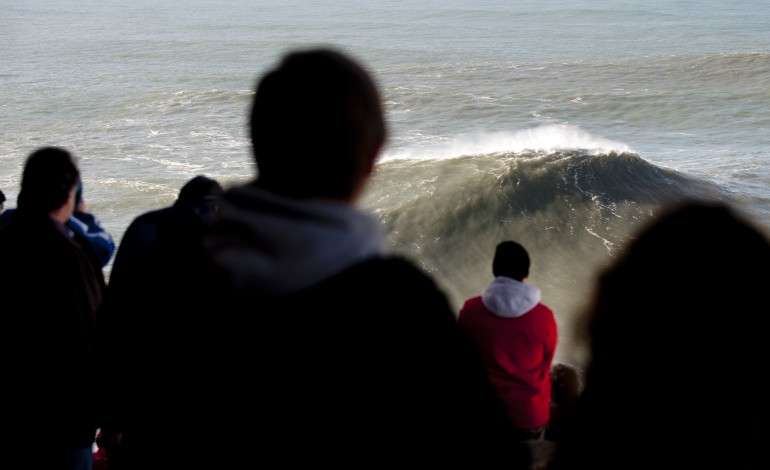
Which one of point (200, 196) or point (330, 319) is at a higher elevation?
point (330, 319)

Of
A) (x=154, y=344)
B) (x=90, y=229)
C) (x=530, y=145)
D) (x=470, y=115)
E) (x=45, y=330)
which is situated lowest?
(x=470, y=115)

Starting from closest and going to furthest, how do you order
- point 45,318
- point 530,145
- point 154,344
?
point 154,344 < point 45,318 < point 530,145

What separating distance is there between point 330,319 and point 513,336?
2.16m

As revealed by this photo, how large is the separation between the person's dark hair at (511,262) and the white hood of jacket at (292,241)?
6.98 ft

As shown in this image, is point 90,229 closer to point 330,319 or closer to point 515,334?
point 515,334

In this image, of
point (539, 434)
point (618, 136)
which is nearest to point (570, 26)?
point (618, 136)

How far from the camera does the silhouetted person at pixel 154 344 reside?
1.24 metres

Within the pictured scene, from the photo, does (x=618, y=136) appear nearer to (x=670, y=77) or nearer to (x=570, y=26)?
(x=670, y=77)

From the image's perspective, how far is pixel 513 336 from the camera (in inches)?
125

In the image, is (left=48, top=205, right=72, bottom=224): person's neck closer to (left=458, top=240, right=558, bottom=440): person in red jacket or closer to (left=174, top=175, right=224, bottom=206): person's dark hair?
(left=174, top=175, right=224, bottom=206): person's dark hair

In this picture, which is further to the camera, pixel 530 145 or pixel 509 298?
pixel 530 145

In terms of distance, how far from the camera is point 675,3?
6275 cm

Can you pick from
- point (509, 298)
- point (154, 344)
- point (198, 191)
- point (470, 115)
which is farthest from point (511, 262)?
point (470, 115)

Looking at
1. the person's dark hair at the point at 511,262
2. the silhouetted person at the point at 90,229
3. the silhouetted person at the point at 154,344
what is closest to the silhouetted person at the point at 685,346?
the silhouetted person at the point at 154,344
